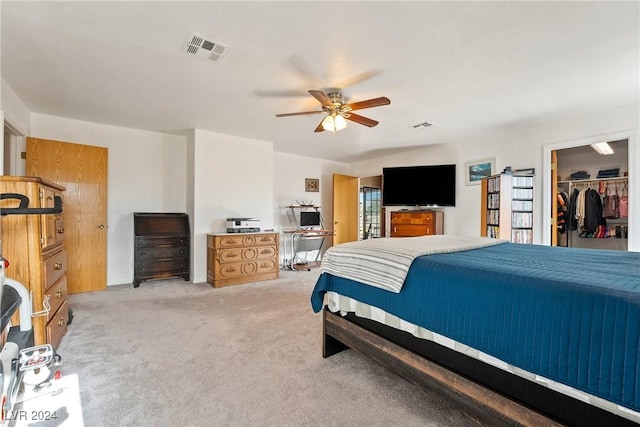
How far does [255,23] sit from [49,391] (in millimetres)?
2475

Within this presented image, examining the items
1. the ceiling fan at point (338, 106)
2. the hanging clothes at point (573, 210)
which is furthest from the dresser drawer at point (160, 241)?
the hanging clothes at point (573, 210)

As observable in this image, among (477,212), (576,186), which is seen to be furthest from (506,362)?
(576,186)

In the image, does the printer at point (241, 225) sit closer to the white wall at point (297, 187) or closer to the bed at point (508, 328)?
the white wall at point (297, 187)

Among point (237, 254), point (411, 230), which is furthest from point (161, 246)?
point (411, 230)

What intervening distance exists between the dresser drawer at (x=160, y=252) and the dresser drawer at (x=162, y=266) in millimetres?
A: 59

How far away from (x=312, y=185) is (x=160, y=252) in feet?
10.6

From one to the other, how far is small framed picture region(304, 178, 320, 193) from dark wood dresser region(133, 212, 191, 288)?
2.58m

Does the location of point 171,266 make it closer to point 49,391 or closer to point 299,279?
point 299,279

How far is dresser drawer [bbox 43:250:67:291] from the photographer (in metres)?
1.94

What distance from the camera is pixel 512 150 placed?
418 centimetres

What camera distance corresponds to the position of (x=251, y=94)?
116 inches

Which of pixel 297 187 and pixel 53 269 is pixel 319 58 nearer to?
pixel 53 269

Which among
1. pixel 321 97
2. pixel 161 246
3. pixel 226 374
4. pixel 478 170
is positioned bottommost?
pixel 226 374

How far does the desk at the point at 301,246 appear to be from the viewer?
5.48 m
